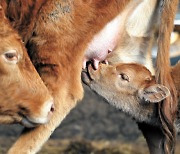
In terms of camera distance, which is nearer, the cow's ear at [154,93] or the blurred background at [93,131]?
the cow's ear at [154,93]

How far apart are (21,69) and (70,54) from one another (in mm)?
431

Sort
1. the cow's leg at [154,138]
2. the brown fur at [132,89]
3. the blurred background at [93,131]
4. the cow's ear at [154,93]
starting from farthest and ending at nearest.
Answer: the blurred background at [93,131]
the brown fur at [132,89]
the cow's leg at [154,138]
the cow's ear at [154,93]

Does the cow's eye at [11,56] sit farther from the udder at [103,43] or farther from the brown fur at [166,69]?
the brown fur at [166,69]

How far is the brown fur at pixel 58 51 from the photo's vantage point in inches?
272

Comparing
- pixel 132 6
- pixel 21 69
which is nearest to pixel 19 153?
pixel 21 69

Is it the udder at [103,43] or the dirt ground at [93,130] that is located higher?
the udder at [103,43]

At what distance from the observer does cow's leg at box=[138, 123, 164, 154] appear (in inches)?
305

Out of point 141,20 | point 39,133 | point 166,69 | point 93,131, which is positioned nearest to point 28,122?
point 39,133

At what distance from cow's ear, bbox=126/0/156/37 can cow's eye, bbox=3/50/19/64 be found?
1.20 metres

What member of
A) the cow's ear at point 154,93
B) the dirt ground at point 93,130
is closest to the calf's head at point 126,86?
the cow's ear at point 154,93

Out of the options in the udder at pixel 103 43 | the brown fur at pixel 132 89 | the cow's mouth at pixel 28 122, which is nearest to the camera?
the cow's mouth at pixel 28 122

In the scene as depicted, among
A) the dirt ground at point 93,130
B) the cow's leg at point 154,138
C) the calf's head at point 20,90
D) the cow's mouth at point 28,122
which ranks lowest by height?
the dirt ground at point 93,130

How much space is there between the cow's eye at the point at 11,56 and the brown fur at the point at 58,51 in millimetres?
312

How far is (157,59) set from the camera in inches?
291
